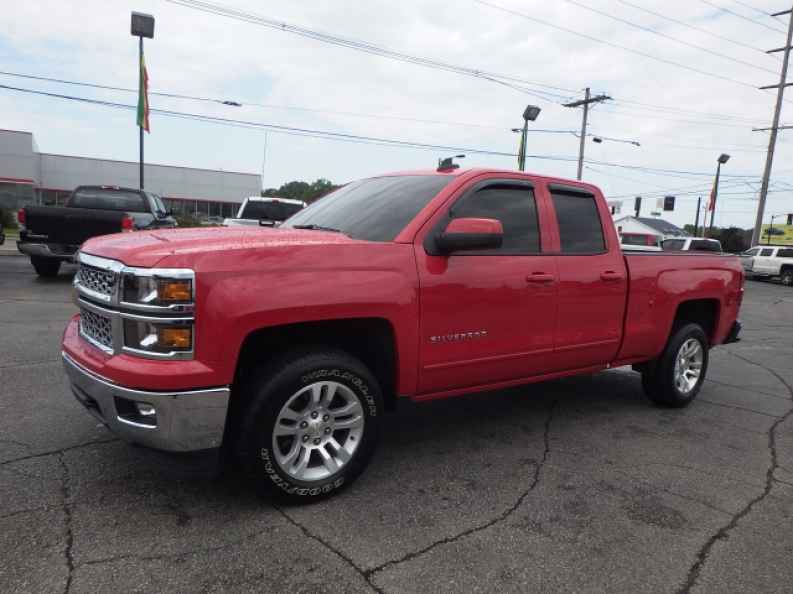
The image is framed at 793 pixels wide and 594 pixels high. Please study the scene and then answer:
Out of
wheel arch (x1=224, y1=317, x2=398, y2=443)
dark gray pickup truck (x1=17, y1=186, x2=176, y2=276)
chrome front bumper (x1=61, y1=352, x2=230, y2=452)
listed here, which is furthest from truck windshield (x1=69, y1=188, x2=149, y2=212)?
chrome front bumper (x1=61, y1=352, x2=230, y2=452)

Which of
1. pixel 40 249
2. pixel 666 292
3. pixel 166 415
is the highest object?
pixel 666 292

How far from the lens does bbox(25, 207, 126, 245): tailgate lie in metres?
10.4

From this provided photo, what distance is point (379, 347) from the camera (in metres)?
A: 3.37

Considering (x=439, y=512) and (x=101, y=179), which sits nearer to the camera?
(x=439, y=512)

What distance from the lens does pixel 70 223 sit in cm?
1053

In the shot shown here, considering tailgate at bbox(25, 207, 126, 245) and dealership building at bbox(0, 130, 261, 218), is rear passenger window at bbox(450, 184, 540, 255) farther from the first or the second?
dealership building at bbox(0, 130, 261, 218)

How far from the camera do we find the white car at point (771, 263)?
1046 inches

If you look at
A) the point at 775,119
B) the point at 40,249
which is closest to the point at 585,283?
the point at 40,249

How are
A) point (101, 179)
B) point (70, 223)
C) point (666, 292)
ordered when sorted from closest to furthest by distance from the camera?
point (666, 292)
point (70, 223)
point (101, 179)

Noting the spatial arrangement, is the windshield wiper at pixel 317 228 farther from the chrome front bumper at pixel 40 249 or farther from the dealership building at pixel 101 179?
the dealership building at pixel 101 179

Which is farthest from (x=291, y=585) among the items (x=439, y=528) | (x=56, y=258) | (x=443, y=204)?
(x=56, y=258)

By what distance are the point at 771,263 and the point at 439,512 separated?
29850 mm

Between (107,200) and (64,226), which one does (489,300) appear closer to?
(64,226)

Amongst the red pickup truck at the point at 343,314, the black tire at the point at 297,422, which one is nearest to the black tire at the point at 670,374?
the red pickup truck at the point at 343,314
